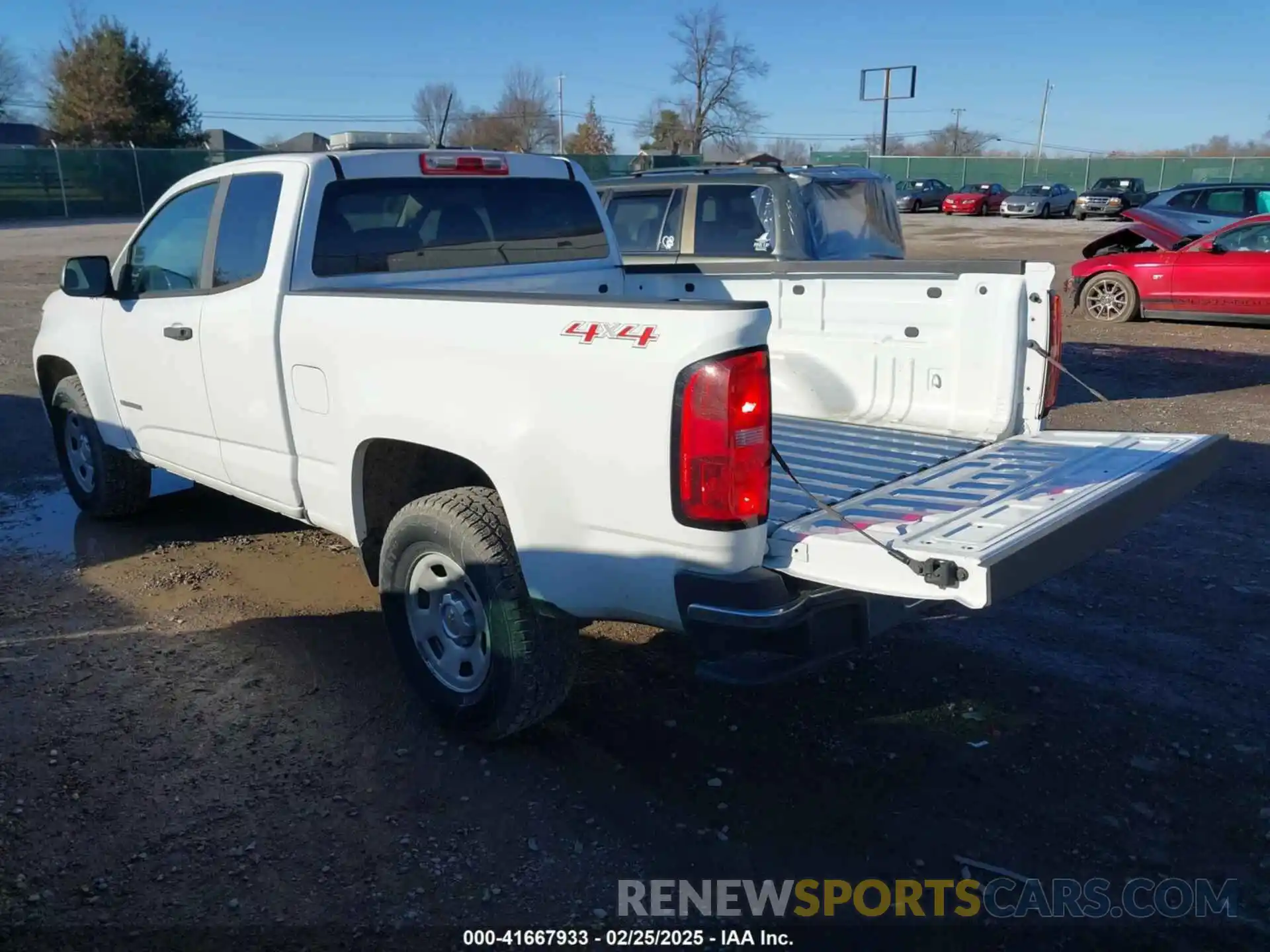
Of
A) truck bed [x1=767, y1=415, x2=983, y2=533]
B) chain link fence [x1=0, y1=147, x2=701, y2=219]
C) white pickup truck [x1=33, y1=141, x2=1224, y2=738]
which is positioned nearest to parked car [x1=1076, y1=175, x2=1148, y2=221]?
chain link fence [x1=0, y1=147, x2=701, y2=219]

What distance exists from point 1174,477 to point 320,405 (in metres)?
3.09

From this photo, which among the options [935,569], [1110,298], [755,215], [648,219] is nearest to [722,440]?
[935,569]

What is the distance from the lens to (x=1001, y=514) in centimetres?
320

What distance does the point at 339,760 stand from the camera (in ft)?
12.4

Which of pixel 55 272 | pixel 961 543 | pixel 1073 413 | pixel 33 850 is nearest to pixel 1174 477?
pixel 961 543

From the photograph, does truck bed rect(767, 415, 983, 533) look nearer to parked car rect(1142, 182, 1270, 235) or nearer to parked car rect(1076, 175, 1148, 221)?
parked car rect(1142, 182, 1270, 235)

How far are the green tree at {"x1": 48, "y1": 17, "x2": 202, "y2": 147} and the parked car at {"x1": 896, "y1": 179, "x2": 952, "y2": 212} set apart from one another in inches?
1330

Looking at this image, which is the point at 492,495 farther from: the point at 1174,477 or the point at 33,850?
the point at 1174,477

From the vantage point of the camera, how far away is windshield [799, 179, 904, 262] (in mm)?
8297

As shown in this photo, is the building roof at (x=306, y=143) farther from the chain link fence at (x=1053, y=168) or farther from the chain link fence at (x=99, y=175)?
the chain link fence at (x=1053, y=168)

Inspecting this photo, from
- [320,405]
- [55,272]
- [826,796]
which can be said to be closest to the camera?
[826,796]

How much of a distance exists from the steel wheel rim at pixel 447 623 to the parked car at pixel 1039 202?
139ft

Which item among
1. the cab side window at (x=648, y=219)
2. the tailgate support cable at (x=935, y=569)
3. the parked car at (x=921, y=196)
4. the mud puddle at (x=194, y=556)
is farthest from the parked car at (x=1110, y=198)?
the tailgate support cable at (x=935, y=569)

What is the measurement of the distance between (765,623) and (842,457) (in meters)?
1.40
